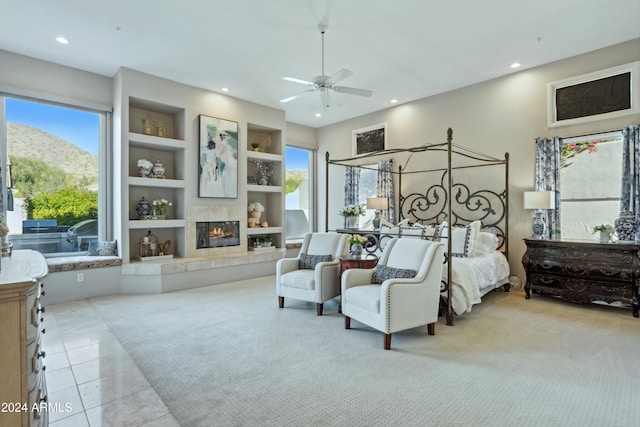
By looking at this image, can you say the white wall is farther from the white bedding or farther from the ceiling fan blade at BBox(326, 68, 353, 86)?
the ceiling fan blade at BBox(326, 68, 353, 86)

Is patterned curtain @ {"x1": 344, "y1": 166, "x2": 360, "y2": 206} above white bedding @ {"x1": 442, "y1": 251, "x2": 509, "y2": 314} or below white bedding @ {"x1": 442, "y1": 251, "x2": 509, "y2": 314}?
above

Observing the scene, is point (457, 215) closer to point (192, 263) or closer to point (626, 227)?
point (626, 227)

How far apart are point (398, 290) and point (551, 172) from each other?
356cm

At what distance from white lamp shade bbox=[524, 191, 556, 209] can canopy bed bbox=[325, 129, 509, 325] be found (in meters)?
0.55

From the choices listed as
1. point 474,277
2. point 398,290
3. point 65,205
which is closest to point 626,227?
→ point 474,277

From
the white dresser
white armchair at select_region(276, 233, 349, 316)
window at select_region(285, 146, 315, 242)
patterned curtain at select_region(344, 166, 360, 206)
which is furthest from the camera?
window at select_region(285, 146, 315, 242)

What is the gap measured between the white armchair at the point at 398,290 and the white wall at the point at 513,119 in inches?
111

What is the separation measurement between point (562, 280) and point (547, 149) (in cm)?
198

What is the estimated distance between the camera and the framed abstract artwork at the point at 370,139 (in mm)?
7324

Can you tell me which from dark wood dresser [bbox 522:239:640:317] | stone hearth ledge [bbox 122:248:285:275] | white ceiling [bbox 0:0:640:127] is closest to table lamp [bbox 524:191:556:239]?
dark wood dresser [bbox 522:239:640:317]

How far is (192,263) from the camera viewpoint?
554 centimetres

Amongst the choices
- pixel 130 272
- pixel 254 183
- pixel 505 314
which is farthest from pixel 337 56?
pixel 130 272

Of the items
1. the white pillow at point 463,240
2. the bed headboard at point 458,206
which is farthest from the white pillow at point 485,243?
the bed headboard at point 458,206

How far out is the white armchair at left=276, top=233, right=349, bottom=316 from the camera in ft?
13.4
